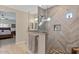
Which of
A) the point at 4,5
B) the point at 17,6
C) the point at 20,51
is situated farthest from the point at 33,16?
the point at 20,51

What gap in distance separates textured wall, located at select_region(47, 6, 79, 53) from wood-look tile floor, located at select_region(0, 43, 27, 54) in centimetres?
62

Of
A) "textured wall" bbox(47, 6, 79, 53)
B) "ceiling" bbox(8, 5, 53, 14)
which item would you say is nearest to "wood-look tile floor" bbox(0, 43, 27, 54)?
"textured wall" bbox(47, 6, 79, 53)

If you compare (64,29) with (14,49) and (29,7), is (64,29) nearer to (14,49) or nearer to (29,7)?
(29,7)

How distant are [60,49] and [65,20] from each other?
0.69 meters

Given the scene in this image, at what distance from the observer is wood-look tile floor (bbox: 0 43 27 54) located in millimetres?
2580

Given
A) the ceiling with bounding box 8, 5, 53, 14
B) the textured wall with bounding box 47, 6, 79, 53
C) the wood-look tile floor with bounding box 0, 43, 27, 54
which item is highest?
the ceiling with bounding box 8, 5, 53, 14

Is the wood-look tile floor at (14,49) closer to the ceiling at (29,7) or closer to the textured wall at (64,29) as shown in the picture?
the textured wall at (64,29)

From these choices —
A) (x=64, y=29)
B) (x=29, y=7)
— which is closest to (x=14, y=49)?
(x=29, y=7)

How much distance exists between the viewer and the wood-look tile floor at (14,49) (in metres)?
2.58

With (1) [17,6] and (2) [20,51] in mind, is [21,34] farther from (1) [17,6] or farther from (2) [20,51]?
(1) [17,6]

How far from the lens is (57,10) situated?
2.59m

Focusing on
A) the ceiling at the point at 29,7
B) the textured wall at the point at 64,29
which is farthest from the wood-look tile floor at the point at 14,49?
the ceiling at the point at 29,7

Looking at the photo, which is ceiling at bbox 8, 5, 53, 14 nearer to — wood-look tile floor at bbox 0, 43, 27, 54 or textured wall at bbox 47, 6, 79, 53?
textured wall at bbox 47, 6, 79, 53

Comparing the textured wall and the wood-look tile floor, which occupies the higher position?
the textured wall
